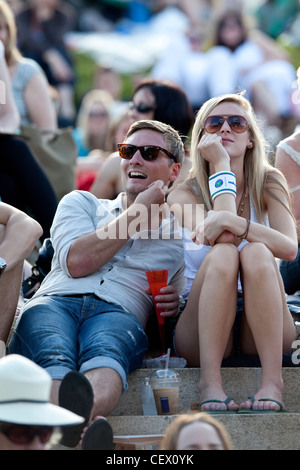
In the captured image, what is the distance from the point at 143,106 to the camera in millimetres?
5996

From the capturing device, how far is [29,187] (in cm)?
586

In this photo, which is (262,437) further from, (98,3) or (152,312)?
(98,3)

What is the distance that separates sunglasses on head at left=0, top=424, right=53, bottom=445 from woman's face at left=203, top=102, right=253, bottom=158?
7.08 ft

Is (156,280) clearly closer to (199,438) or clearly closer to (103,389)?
(103,389)

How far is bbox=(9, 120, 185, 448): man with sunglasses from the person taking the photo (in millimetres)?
3898

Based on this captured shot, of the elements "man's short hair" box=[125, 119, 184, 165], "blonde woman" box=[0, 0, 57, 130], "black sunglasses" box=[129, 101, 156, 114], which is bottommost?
"man's short hair" box=[125, 119, 184, 165]

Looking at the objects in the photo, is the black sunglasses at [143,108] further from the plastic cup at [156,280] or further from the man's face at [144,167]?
the plastic cup at [156,280]

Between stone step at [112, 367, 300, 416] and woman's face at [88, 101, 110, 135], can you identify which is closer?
stone step at [112, 367, 300, 416]

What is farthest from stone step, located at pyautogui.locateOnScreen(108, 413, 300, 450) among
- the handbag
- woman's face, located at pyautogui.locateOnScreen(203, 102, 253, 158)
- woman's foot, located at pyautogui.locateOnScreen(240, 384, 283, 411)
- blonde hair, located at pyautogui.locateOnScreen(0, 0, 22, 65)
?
blonde hair, located at pyautogui.locateOnScreen(0, 0, 22, 65)

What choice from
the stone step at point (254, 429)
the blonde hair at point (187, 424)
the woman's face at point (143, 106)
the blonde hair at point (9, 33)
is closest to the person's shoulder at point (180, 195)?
the stone step at point (254, 429)

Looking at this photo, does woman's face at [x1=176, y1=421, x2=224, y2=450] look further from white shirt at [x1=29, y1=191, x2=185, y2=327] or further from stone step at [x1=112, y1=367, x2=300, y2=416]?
white shirt at [x1=29, y1=191, x2=185, y2=327]

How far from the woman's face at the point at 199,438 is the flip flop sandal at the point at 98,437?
43cm
